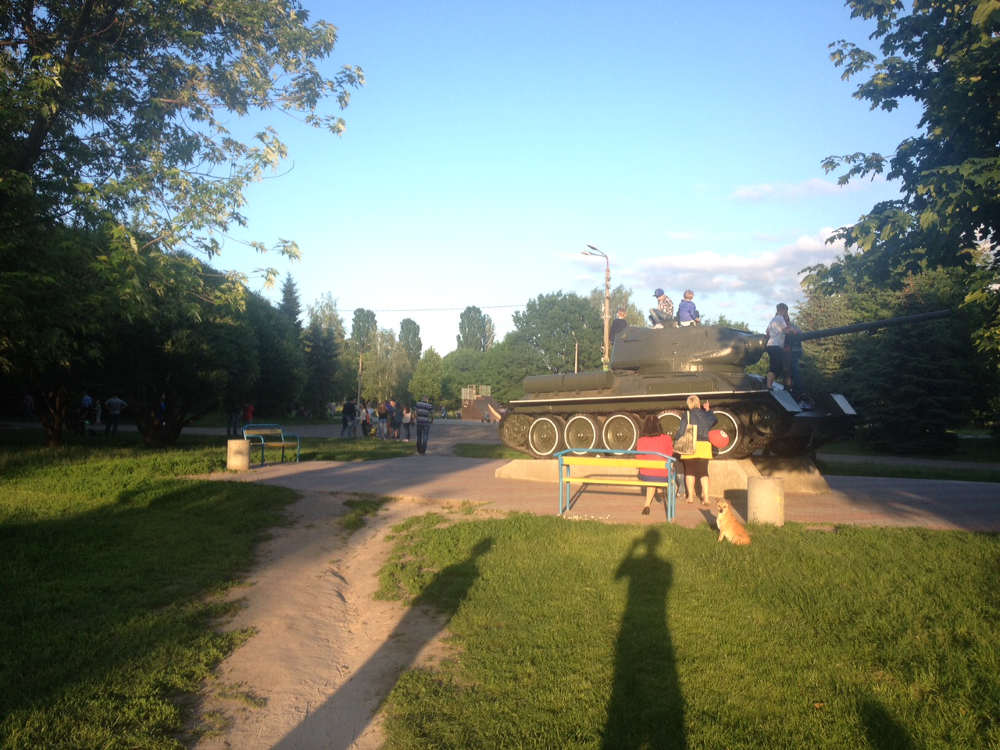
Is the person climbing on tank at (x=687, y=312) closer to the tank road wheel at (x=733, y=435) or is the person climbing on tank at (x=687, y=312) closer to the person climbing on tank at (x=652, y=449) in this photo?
the tank road wheel at (x=733, y=435)

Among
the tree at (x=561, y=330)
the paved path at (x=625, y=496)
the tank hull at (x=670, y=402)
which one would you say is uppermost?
the tree at (x=561, y=330)

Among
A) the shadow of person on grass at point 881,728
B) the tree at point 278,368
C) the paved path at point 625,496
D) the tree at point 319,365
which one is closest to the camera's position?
the shadow of person on grass at point 881,728

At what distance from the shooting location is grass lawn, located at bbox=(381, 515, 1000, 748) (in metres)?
3.76

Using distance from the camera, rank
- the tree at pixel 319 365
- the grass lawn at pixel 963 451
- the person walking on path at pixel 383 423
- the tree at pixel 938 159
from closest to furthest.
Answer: the tree at pixel 938 159
the grass lawn at pixel 963 451
the person walking on path at pixel 383 423
the tree at pixel 319 365

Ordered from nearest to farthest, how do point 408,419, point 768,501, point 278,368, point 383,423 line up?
point 768,501, point 383,423, point 408,419, point 278,368

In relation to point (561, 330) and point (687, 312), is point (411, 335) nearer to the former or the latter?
point (561, 330)

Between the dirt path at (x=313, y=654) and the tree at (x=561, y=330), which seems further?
the tree at (x=561, y=330)

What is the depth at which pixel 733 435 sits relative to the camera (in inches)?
547

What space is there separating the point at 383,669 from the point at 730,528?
13.0 ft

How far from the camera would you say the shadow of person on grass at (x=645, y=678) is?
12.1 ft

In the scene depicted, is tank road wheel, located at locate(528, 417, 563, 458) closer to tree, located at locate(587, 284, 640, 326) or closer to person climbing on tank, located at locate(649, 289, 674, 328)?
person climbing on tank, located at locate(649, 289, 674, 328)

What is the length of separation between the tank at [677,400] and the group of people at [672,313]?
1.14 ft

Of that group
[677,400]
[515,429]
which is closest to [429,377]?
[515,429]

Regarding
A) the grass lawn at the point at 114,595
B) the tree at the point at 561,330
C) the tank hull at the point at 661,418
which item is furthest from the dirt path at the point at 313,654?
the tree at the point at 561,330
